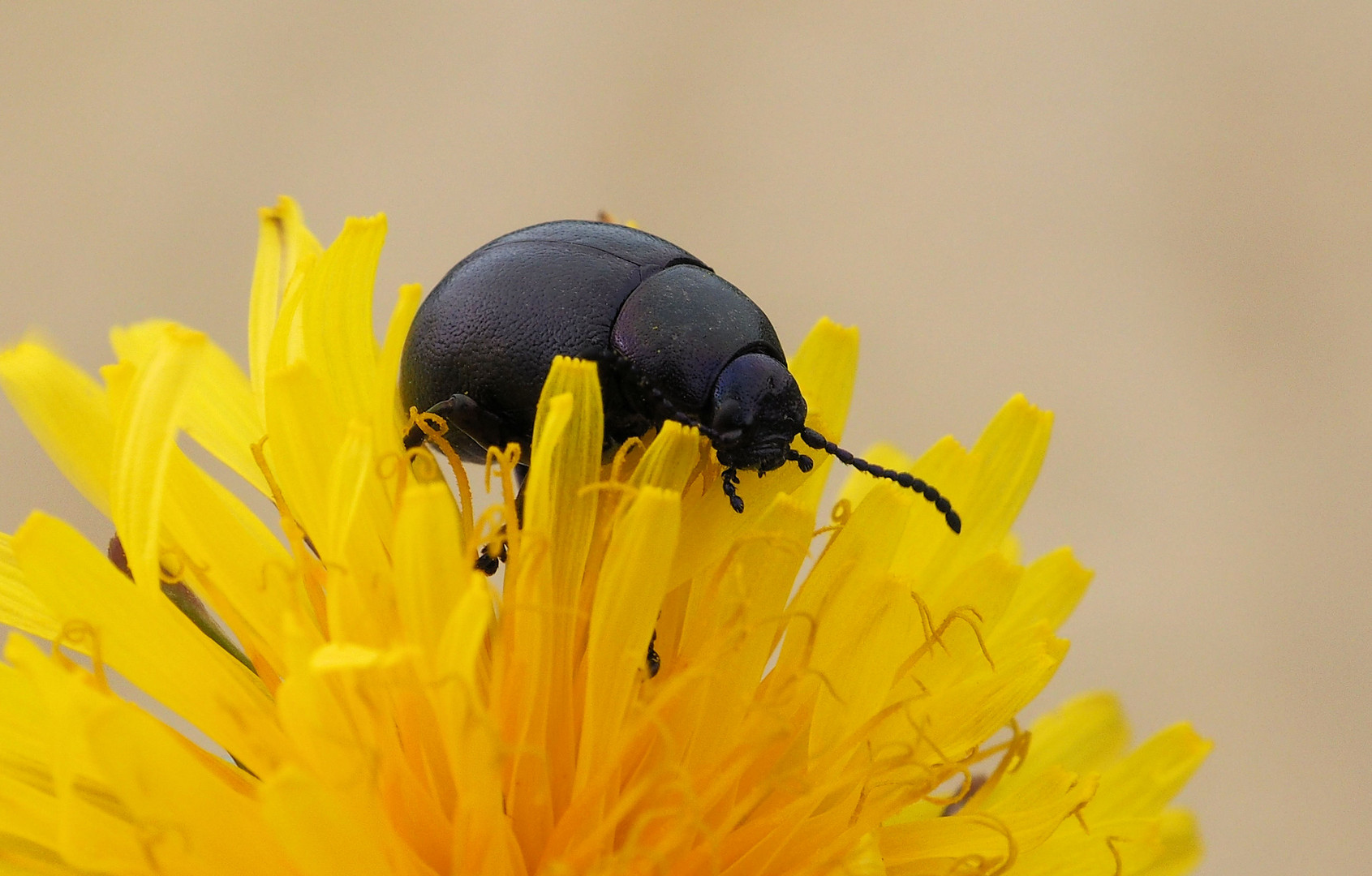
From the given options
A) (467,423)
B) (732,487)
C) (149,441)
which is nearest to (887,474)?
(732,487)

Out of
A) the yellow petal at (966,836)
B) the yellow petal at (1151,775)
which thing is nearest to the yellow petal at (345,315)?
the yellow petal at (966,836)

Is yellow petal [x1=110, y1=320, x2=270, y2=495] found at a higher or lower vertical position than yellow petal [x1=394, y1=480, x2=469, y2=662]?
lower

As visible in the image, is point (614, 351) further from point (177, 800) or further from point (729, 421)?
point (177, 800)

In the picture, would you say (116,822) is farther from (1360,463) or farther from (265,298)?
(1360,463)

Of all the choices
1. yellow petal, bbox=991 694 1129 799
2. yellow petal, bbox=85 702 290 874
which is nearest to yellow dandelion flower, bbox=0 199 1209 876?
yellow petal, bbox=85 702 290 874

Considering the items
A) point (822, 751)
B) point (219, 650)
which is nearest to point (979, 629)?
point (822, 751)

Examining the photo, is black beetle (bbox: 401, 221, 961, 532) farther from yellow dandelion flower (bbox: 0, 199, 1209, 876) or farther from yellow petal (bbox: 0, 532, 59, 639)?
yellow petal (bbox: 0, 532, 59, 639)
